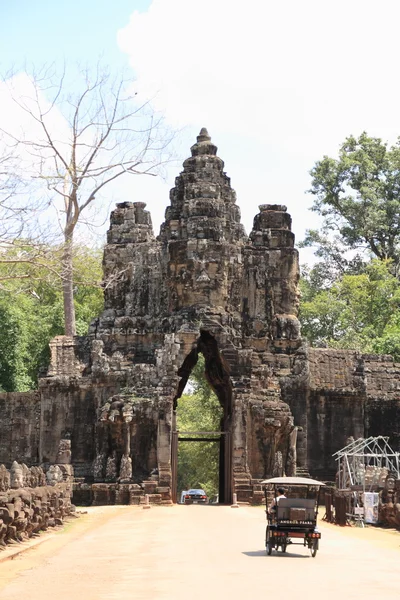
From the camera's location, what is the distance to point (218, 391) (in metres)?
41.8

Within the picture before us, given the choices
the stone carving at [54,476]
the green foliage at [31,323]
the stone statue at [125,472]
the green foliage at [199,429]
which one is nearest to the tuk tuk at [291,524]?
the stone carving at [54,476]

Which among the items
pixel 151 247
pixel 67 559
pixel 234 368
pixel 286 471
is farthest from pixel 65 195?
pixel 67 559

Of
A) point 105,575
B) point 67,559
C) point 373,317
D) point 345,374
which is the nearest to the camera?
point 105,575

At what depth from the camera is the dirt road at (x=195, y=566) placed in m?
13.5

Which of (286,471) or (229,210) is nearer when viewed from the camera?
(286,471)

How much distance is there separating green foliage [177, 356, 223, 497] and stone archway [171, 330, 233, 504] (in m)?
12.1

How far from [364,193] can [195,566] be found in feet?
156

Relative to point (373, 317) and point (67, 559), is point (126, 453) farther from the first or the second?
point (373, 317)

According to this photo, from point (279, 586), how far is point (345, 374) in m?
26.2

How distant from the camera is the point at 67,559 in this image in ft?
59.2

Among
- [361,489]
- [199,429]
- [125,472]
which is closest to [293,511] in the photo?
[361,489]

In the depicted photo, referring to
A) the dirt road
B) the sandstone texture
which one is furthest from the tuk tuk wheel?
the sandstone texture

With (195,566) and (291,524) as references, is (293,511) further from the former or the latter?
(195,566)

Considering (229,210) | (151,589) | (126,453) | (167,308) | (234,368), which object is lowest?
(151,589)
